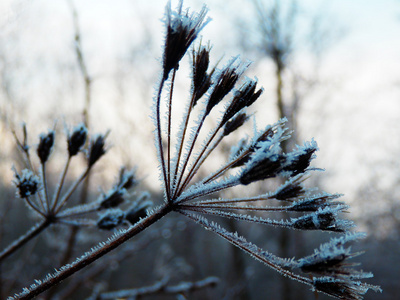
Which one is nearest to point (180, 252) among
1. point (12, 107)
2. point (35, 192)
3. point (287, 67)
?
point (287, 67)

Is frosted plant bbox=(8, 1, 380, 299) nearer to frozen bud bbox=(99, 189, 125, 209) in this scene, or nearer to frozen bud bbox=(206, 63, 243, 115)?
frozen bud bbox=(206, 63, 243, 115)

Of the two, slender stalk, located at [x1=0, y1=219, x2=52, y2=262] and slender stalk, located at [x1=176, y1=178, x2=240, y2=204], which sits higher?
slender stalk, located at [x1=176, y1=178, x2=240, y2=204]

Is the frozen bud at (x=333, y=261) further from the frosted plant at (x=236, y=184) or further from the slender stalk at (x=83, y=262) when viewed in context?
the slender stalk at (x=83, y=262)

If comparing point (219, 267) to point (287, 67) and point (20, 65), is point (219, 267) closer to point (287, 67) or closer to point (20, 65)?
point (287, 67)

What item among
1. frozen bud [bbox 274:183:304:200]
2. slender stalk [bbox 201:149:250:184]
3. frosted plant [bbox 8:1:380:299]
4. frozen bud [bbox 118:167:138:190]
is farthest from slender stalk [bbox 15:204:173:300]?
frozen bud [bbox 118:167:138:190]

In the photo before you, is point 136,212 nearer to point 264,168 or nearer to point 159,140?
point 159,140

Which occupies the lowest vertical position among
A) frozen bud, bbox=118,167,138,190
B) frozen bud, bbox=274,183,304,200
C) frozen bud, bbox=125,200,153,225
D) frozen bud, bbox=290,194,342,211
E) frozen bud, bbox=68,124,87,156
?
frozen bud, bbox=290,194,342,211

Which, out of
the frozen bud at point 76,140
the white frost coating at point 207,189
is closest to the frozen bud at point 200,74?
the white frost coating at point 207,189

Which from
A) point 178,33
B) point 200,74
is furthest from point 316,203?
point 178,33
